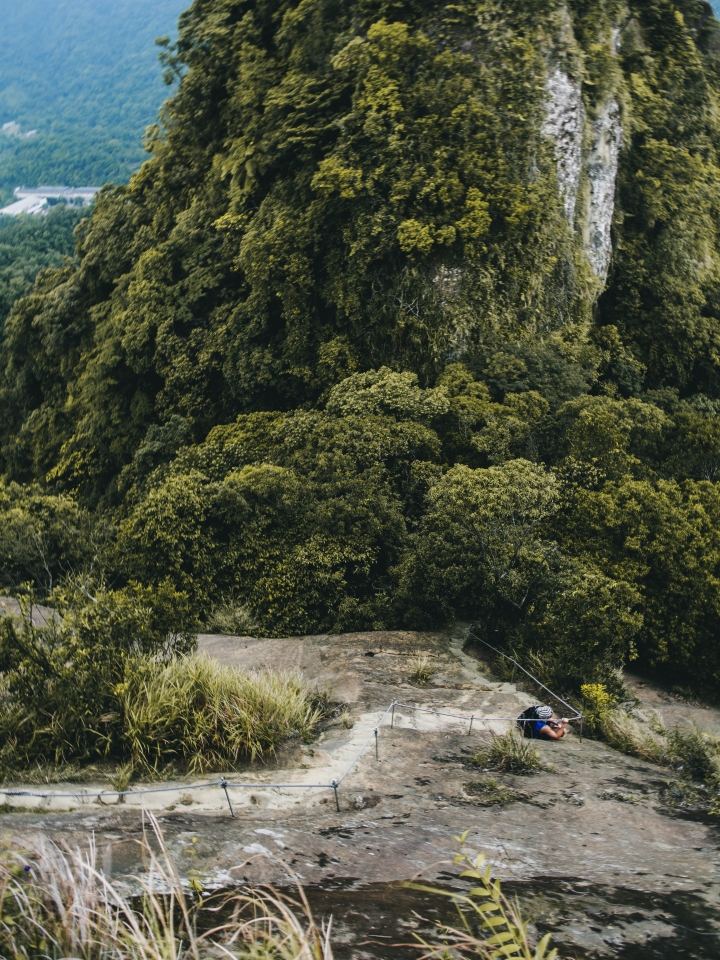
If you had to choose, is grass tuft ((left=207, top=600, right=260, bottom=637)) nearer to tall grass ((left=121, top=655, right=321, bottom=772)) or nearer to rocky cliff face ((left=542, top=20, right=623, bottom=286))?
tall grass ((left=121, top=655, right=321, bottom=772))

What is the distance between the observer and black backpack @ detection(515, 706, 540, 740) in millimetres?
10527

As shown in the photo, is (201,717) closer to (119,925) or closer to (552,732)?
(552,732)

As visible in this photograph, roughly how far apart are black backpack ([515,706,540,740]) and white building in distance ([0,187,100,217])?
149374 mm

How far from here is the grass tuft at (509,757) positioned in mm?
9156

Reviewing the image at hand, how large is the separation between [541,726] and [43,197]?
17656cm

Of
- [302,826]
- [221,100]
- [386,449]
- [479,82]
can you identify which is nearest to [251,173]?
[221,100]

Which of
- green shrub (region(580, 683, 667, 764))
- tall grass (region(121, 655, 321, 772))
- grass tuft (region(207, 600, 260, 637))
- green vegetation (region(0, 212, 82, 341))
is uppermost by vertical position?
green vegetation (region(0, 212, 82, 341))

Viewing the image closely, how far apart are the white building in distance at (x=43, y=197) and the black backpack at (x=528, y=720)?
14937cm

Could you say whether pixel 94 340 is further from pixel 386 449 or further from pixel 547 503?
pixel 547 503

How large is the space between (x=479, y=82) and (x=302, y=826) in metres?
25.0

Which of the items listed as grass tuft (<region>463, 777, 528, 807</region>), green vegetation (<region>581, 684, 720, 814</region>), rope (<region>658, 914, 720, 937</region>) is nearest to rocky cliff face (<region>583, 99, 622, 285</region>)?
green vegetation (<region>581, 684, 720, 814</region>)

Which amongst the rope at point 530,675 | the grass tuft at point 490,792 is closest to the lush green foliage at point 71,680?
the grass tuft at point 490,792

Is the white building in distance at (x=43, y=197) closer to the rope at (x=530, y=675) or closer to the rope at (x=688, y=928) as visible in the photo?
the rope at (x=530, y=675)

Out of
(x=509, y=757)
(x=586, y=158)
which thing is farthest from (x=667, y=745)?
(x=586, y=158)
